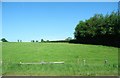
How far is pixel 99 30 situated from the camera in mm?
76438

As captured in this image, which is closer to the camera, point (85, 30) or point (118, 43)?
point (118, 43)

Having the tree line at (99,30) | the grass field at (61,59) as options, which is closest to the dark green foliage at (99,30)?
the tree line at (99,30)

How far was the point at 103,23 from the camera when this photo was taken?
76.5 m

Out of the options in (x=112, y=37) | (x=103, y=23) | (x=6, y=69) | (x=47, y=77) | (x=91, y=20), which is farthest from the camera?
(x=91, y=20)

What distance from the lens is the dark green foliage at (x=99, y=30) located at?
7025 cm

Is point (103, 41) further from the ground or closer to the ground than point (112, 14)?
closer to the ground

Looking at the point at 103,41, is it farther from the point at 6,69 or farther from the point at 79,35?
the point at 6,69

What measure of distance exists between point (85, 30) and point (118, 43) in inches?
777

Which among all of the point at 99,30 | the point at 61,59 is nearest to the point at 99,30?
the point at 99,30

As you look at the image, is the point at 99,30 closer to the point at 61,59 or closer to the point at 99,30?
the point at 99,30

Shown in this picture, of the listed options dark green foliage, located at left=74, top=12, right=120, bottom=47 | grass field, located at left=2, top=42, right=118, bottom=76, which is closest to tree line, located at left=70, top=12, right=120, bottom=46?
dark green foliage, located at left=74, top=12, right=120, bottom=47

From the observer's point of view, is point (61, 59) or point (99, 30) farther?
point (99, 30)

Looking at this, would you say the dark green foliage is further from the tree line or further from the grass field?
the grass field

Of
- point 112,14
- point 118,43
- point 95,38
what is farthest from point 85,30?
point 118,43
